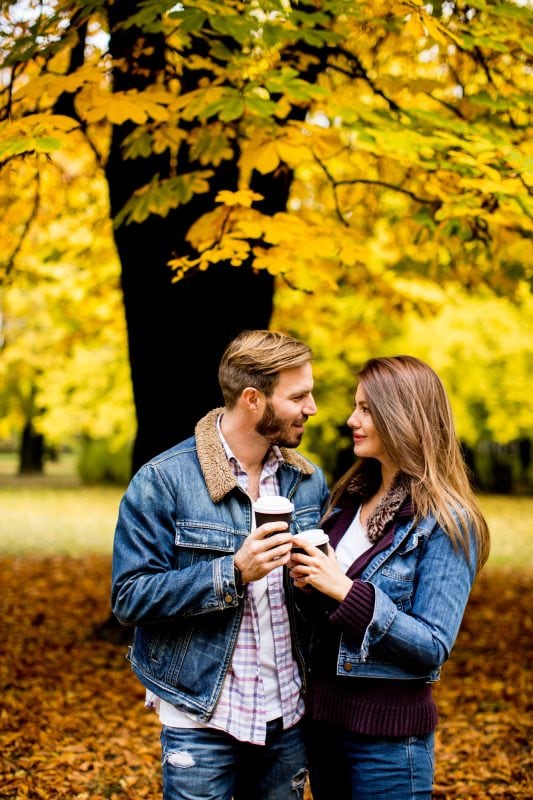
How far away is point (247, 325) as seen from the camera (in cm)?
512

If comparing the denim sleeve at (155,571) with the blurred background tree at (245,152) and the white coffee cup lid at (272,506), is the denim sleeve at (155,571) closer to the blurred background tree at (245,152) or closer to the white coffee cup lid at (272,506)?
the white coffee cup lid at (272,506)

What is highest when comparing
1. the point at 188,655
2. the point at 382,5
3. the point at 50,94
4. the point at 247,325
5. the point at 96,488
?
the point at 382,5

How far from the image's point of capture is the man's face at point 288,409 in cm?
271

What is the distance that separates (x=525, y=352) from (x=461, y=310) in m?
3.54

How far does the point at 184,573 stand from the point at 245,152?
2.34 m

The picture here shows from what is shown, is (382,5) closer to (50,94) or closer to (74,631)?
(50,94)

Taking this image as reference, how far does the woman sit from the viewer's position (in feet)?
7.85

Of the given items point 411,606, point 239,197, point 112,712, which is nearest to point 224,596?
point 411,606

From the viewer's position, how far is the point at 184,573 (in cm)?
247

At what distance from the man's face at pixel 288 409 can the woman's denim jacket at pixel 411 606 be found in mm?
499

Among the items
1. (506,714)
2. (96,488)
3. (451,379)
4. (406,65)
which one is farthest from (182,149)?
(96,488)

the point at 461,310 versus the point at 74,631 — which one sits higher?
the point at 461,310

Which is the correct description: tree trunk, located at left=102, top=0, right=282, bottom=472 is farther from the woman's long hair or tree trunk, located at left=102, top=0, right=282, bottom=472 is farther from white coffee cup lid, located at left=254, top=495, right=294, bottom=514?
white coffee cup lid, located at left=254, top=495, right=294, bottom=514

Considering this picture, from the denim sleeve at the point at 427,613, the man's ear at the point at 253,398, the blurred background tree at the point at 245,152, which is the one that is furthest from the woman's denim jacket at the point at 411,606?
the blurred background tree at the point at 245,152
